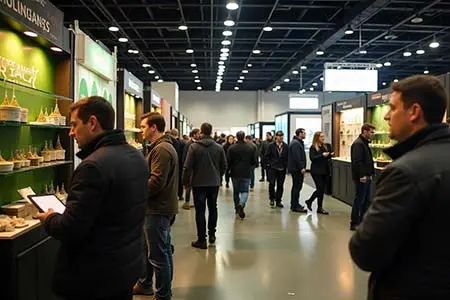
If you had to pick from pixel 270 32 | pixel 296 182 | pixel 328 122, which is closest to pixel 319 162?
pixel 296 182

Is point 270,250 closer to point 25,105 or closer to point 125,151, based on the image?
point 25,105

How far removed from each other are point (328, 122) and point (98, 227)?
35.8 ft

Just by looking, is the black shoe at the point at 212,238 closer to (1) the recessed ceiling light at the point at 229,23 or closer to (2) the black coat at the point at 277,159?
(2) the black coat at the point at 277,159

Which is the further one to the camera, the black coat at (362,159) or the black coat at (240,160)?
the black coat at (240,160)

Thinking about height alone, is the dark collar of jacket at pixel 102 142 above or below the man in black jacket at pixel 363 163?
above

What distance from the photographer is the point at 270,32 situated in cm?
1404

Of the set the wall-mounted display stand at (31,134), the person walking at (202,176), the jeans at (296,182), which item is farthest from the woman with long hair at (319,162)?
the wall-mounted display stand at (31,134)

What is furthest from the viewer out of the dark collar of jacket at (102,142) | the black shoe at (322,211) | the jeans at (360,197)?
the black shoe at (322,211)

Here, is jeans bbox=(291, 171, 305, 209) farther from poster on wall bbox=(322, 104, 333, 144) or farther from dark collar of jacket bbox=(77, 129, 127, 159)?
dark collar of jacket bbox=(77, 129, 127, 159)

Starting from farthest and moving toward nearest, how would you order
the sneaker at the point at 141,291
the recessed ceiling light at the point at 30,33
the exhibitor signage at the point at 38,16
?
the sneaker at the point at 141,291 < the recessed ceiling light at the point at 30,33 < the exhibitor signage at the point at 38,16

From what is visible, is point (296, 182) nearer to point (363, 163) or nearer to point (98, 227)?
point (363, 163)

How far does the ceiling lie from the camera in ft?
35.6

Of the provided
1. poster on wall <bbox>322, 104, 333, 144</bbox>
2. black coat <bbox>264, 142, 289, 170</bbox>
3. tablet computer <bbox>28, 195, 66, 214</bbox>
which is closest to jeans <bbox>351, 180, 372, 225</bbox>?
black coat <bbox>264, 142, 289, 170</bbox>

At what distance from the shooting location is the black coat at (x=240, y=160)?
8578 mm
